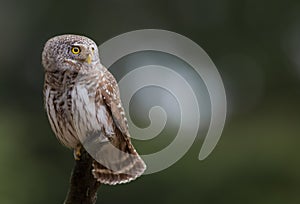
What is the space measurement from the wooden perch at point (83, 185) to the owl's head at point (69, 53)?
0.55 meters

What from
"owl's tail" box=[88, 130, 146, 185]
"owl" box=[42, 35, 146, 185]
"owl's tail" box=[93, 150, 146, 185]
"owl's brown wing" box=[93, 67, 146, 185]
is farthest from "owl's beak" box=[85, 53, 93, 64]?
"owl's tail" box=[93, 150, 146, 185]

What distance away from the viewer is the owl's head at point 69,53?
5.53m

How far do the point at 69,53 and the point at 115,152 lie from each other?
558 mm

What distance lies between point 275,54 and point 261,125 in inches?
91.9

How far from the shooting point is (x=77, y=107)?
18.4 feet

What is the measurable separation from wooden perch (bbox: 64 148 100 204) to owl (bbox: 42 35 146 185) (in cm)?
20

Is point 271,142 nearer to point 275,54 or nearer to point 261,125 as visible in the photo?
point 261,125

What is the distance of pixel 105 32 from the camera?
623 inches

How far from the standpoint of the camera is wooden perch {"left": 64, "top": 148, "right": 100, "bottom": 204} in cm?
499

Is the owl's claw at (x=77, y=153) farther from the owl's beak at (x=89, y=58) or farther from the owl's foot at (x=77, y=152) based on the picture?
the owl's beak at (x=89, y=58)

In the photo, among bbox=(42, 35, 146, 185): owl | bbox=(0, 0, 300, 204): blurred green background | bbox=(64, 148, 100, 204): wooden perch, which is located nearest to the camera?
bbox=(64, 148, 100, 204): wooden perch

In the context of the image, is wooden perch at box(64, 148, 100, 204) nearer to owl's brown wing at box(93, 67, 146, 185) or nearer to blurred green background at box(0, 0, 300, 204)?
owl's brown wing at box(93, 67, 146, 185)

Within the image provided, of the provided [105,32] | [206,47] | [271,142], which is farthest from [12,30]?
[271,142]

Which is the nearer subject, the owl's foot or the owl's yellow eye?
the owl's foot
